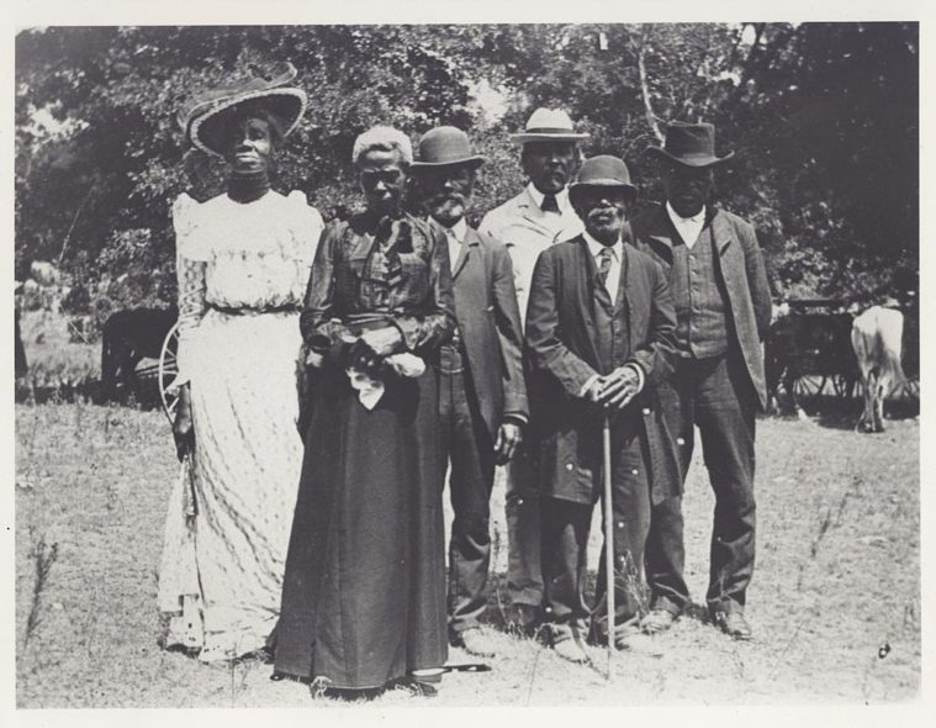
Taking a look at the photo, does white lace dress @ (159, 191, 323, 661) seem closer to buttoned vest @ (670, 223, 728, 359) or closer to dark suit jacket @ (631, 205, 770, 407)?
dark suit jacket @ (631, 205, 770, 407)

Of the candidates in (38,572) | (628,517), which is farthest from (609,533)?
(38,572)

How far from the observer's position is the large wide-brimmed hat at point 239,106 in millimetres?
5391

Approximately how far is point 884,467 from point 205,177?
4.14 m

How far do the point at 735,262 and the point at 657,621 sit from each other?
5.94 ft

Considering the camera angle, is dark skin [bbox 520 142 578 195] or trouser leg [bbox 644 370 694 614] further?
dark skin [bbox 520 142 578 195]

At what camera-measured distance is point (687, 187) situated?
18.4 ft

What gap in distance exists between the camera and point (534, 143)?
18.9 feet

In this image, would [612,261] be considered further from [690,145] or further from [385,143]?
[385,143]

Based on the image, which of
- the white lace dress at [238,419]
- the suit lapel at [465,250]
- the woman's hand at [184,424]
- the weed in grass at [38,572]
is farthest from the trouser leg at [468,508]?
the weed in grass at [38,572]

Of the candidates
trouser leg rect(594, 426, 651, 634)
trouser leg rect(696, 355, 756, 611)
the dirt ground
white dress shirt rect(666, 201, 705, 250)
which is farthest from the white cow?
trouser leg rect(594, 426, 651, 634)

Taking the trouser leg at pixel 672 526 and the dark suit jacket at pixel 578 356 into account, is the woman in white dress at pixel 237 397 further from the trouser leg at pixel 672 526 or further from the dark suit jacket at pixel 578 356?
the trouser leg at pixel 672 526

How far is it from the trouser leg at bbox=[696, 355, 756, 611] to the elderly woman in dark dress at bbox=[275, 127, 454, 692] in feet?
4.90

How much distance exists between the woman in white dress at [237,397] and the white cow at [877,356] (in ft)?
11.8

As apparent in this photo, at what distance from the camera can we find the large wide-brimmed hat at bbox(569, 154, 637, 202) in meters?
5.26
